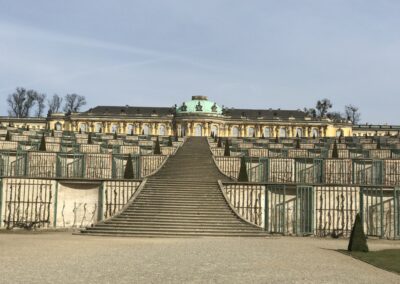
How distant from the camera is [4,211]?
27422mm

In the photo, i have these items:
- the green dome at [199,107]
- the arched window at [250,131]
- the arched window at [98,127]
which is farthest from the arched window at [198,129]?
the arched window at [98,127]

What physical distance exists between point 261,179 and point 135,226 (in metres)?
12.5

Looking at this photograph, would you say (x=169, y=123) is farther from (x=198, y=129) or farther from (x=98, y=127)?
(x=98, y=127)

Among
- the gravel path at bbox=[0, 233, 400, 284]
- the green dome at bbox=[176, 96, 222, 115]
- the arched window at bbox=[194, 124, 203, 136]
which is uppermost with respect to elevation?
the green dome at bbox=[176, 96, 222, 115]

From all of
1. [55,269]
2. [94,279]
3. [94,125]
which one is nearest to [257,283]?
[94,279]

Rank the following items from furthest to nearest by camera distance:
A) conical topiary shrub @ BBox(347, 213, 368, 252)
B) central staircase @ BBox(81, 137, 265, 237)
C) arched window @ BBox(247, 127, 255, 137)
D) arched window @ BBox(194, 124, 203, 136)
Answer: arched window @ BBox(247, 127, 255, 137) → arched window @ BBox(194, 124, 203, 136) → central staircase @ BBox(81, 137, 265, 237) → conical topiary shrub @ BBox(347, 213, 368, 252)

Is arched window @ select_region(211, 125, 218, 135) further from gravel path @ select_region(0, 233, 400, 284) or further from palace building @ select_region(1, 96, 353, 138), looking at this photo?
gravel path @ select_region(0, 233, 400, 284)

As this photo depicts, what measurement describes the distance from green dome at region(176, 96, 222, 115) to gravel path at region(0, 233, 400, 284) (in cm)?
10384

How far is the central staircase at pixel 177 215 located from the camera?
2400cm

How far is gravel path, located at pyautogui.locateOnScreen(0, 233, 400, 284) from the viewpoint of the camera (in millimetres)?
13078

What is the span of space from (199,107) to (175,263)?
110 m

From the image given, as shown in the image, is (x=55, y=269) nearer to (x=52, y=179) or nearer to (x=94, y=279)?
(x=94, y=279)

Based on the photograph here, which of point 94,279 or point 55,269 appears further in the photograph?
point 55,269

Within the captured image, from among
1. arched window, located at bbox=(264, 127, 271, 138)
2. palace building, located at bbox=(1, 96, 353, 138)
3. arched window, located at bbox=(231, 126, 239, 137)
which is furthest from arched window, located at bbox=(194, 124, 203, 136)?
arched window, located at bbox=(264, 127, 271, 138)
